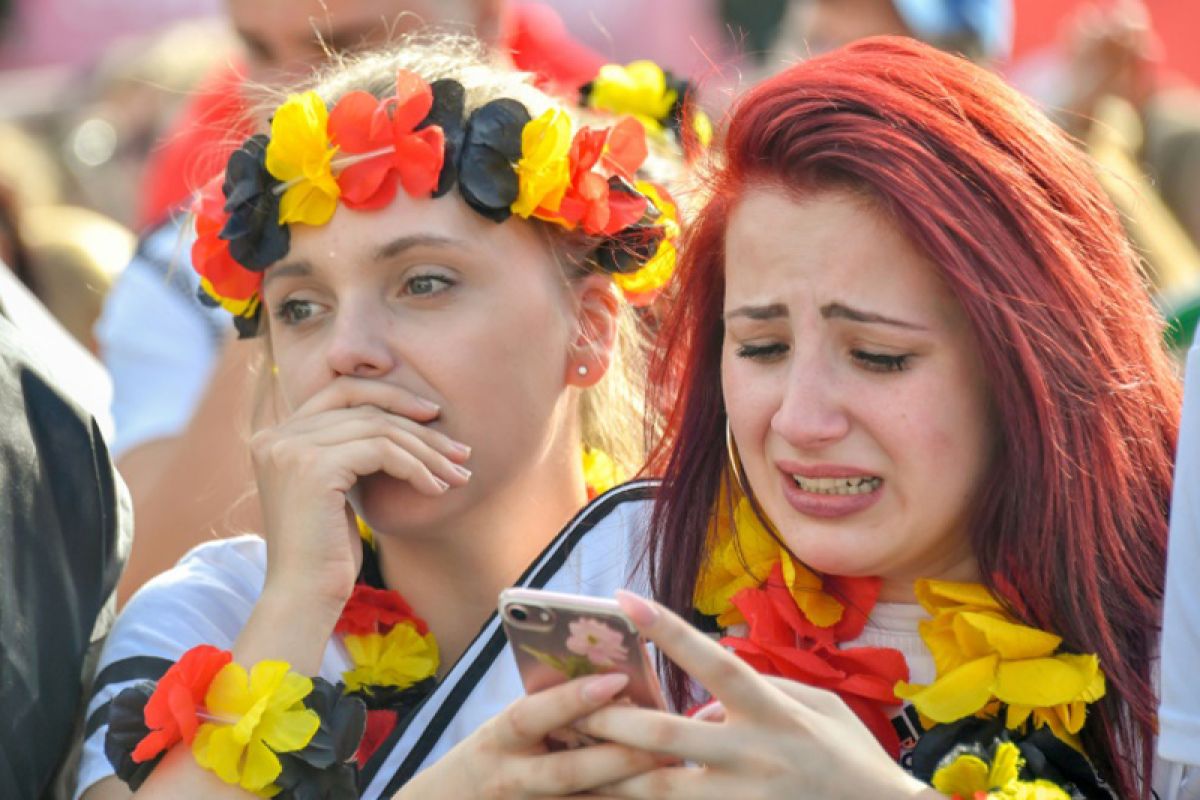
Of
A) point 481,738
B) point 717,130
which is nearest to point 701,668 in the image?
point 481,738

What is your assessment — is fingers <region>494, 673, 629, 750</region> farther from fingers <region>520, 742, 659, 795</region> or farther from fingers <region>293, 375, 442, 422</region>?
fingers <region>293, 375, 442, 422</region>

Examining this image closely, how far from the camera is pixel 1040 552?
2.13 meters

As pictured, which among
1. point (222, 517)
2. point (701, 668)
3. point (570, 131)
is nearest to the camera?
point (701, 668)

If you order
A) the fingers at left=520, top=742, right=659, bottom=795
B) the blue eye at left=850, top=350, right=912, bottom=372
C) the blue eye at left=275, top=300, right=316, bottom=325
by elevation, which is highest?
the blue eye at left=275, top=300, right=316, bottom=325

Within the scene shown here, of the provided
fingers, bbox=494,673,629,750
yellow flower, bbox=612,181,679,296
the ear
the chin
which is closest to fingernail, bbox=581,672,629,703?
fingers, bbox=494,673,629,750

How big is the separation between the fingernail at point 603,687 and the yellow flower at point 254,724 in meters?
0.65

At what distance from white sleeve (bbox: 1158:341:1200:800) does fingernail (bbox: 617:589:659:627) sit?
0.54m

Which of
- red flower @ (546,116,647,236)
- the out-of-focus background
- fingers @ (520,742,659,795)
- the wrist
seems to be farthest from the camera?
the out-of-focus background

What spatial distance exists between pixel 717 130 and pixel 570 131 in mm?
439

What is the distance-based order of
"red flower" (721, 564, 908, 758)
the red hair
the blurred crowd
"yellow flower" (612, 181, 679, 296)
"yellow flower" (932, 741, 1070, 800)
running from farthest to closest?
the blurred crowd → "yellow flower" (612, 181, 679, 296) → "red flower" (721, 564, 908, 758) → the red hair → "yellow flower" (932, 741, 1070, 800)

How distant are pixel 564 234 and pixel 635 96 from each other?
698 millimetres

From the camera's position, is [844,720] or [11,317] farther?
[11,317]

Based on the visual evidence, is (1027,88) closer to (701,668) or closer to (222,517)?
(222,517)

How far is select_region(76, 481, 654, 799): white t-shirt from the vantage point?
2473 millimetres
